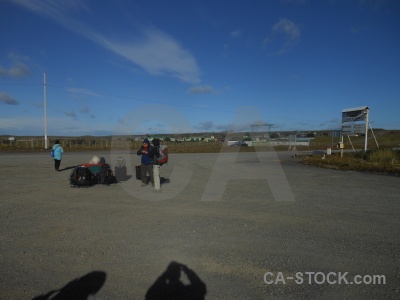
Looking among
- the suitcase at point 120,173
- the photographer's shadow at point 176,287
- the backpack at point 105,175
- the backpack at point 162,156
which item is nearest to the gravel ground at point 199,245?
the photographer's shadow at point 176,287

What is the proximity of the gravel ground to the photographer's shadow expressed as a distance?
1 centimetres

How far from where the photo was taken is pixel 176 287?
4043mm

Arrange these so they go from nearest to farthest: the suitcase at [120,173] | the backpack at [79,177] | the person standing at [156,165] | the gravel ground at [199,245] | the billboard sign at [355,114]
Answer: the gravel ground at [199,245] → the person standing at [156,165] → the backpack at [79,177] → the suitcase at [120,173] → the billboard sign at [355,114]

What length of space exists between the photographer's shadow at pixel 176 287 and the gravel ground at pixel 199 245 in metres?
0.01

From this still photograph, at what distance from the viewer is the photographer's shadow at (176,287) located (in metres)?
3.80

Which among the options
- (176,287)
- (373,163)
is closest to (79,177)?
(176,287)

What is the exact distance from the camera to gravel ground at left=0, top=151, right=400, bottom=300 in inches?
158

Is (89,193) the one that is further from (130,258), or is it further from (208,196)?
(130,258)

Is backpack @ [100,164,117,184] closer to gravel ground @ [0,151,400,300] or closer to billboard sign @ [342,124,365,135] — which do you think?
gravel ground @ [0,151,400,300]

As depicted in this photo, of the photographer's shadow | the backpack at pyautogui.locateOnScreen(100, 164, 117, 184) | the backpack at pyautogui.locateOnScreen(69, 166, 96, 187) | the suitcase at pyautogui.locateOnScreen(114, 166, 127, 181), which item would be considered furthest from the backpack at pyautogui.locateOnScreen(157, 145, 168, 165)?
the photographer's shadow

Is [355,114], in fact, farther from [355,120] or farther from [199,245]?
[199,245]

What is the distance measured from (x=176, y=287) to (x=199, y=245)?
1.52 metres

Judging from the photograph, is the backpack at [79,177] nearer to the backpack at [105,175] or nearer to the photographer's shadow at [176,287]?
the backpack at [105,175]

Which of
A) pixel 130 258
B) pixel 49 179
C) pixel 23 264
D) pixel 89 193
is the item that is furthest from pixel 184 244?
pixel 49 179
